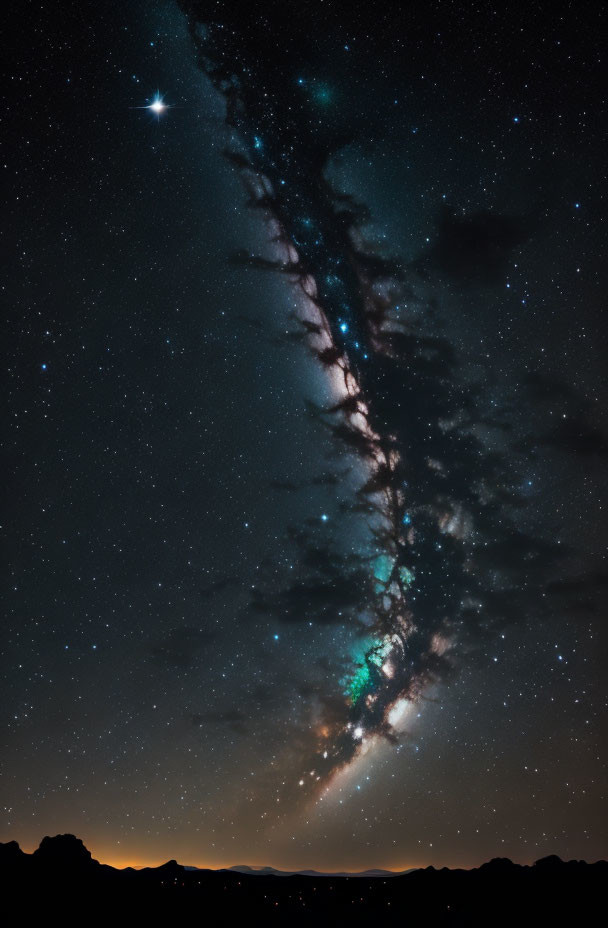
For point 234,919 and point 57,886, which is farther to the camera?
Answer: point 57,886

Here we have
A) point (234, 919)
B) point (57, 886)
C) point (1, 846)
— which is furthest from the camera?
point (1, 846)

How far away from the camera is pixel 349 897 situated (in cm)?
2147

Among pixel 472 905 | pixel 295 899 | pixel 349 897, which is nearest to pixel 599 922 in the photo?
pixel 472 905

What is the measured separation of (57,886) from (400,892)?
11.0 meters

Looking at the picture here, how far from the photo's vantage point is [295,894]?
860 inches

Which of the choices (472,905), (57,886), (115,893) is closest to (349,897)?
(472,905)

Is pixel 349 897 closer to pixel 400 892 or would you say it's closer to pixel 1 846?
pixel 400 892

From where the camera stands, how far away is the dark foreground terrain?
1905 cm

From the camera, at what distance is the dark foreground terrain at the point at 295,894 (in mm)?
19047

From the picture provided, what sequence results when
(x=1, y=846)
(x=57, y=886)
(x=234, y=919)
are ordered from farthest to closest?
1. (x=1, y=846)
2. (x=57, y=886)
3. (x=234, y=919)

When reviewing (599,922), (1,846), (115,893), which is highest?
(1,846)

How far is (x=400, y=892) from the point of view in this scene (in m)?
21.8

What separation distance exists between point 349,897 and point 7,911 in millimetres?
10395

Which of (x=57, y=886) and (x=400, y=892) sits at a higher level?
(x=57, y=886)
